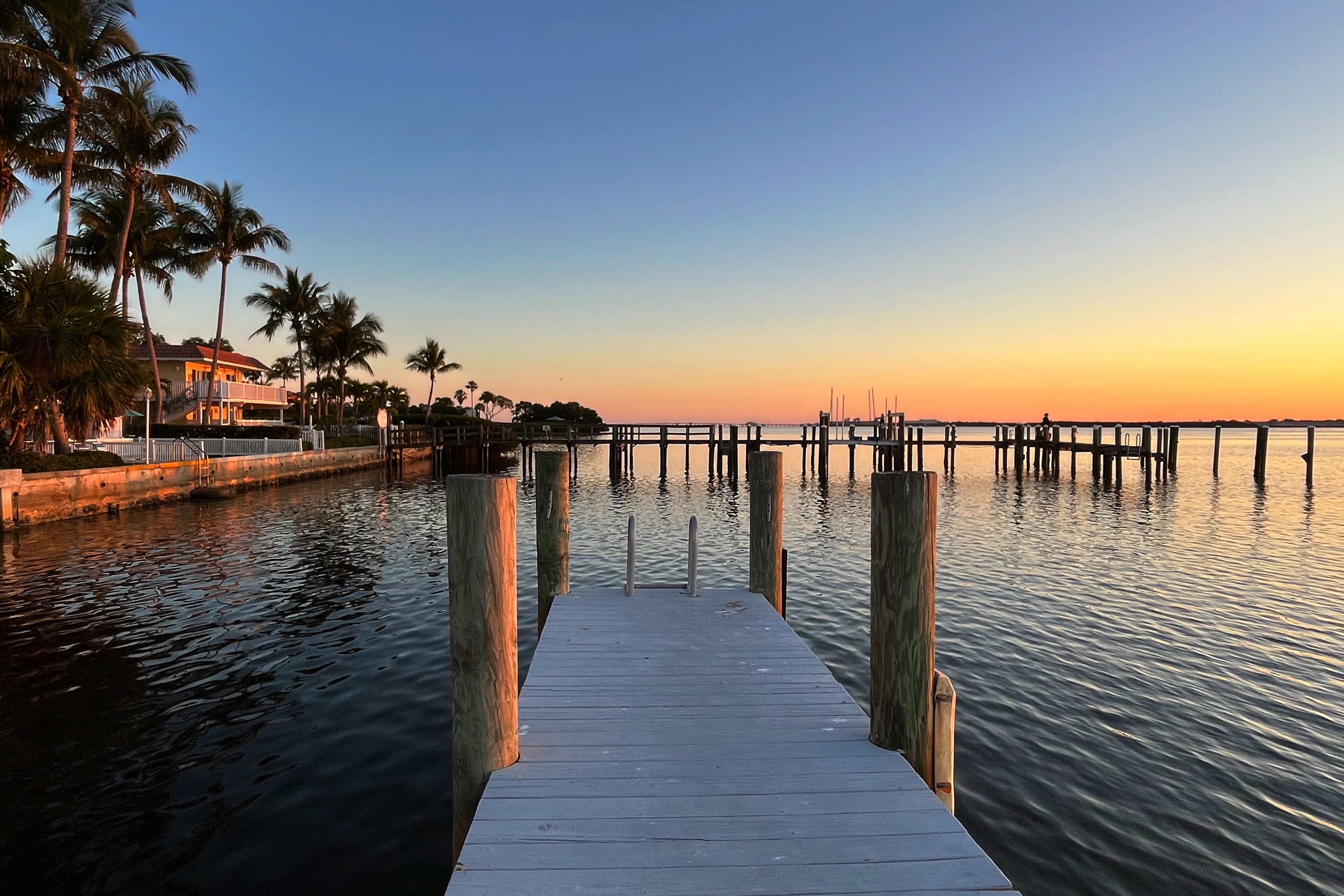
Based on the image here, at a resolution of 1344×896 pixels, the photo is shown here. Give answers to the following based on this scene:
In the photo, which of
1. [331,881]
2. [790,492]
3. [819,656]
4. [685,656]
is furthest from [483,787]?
[790,492]

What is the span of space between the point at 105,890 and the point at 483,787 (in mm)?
2799

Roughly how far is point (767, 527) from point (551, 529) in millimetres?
2533

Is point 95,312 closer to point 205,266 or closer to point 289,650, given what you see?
point 289,650

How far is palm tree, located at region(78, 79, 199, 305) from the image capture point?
26.5m

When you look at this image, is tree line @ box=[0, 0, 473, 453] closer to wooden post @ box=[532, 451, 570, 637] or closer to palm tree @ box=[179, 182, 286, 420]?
palm tree @ box=[179, 182, 286, 420]

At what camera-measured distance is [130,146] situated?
96.2 feet

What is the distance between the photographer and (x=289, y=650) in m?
8.73

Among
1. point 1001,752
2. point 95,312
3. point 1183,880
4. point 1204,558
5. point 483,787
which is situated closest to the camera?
point 483,787

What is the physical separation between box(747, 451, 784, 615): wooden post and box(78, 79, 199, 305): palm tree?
31.5 metres

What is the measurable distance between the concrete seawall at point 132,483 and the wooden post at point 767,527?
63.1 ft

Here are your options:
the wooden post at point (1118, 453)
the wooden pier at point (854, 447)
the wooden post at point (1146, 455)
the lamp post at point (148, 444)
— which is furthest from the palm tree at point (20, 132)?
the wooden post at point (1146, 455)

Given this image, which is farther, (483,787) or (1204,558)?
(1204,558)

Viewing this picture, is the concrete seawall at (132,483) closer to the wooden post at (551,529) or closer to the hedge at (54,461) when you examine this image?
the hedge at (54,461)

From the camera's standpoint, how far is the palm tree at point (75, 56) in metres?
21.7
